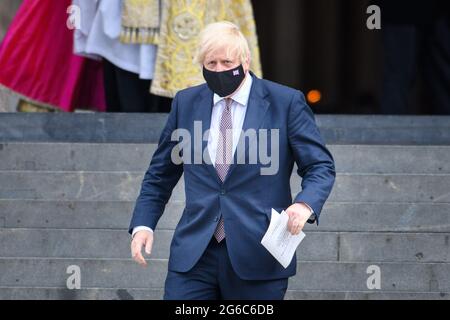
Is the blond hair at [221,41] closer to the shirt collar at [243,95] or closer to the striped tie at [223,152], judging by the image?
the shirt collar at [243,95]

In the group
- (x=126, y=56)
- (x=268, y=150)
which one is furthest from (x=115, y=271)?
(x=268, y=150)

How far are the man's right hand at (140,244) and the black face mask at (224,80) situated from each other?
2.09 ft

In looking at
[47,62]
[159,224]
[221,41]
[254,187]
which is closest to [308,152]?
[254,187]

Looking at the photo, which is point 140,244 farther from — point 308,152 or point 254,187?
point 308,152

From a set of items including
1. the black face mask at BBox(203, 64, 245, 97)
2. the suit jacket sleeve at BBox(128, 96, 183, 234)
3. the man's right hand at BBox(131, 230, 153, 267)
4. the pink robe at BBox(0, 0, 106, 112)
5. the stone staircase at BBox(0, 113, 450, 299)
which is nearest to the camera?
the black face mask at BBox(203, 64, 245, 97)

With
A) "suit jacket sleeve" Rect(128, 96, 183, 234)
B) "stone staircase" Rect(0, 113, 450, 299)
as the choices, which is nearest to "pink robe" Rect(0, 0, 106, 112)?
"stone staircase" Rect(0, 113, 450, 299)

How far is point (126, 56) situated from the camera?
332 inches

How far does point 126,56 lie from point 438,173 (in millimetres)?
2359

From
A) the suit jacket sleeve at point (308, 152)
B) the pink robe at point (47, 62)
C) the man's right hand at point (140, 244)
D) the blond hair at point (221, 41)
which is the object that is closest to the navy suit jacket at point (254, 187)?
the suit jacket sleeve at point (308, 152)

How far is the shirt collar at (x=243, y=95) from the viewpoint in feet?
15.8

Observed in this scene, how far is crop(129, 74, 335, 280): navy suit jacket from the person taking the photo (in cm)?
471

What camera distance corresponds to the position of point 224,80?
4688 mm

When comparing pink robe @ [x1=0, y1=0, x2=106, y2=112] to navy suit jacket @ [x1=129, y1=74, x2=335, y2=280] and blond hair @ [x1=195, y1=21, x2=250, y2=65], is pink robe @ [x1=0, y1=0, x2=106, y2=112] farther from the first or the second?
blond hair @ [x1=195, y1=21, x2=250, y2=65]

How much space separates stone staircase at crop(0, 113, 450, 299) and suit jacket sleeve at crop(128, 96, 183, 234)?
2.05 meters
